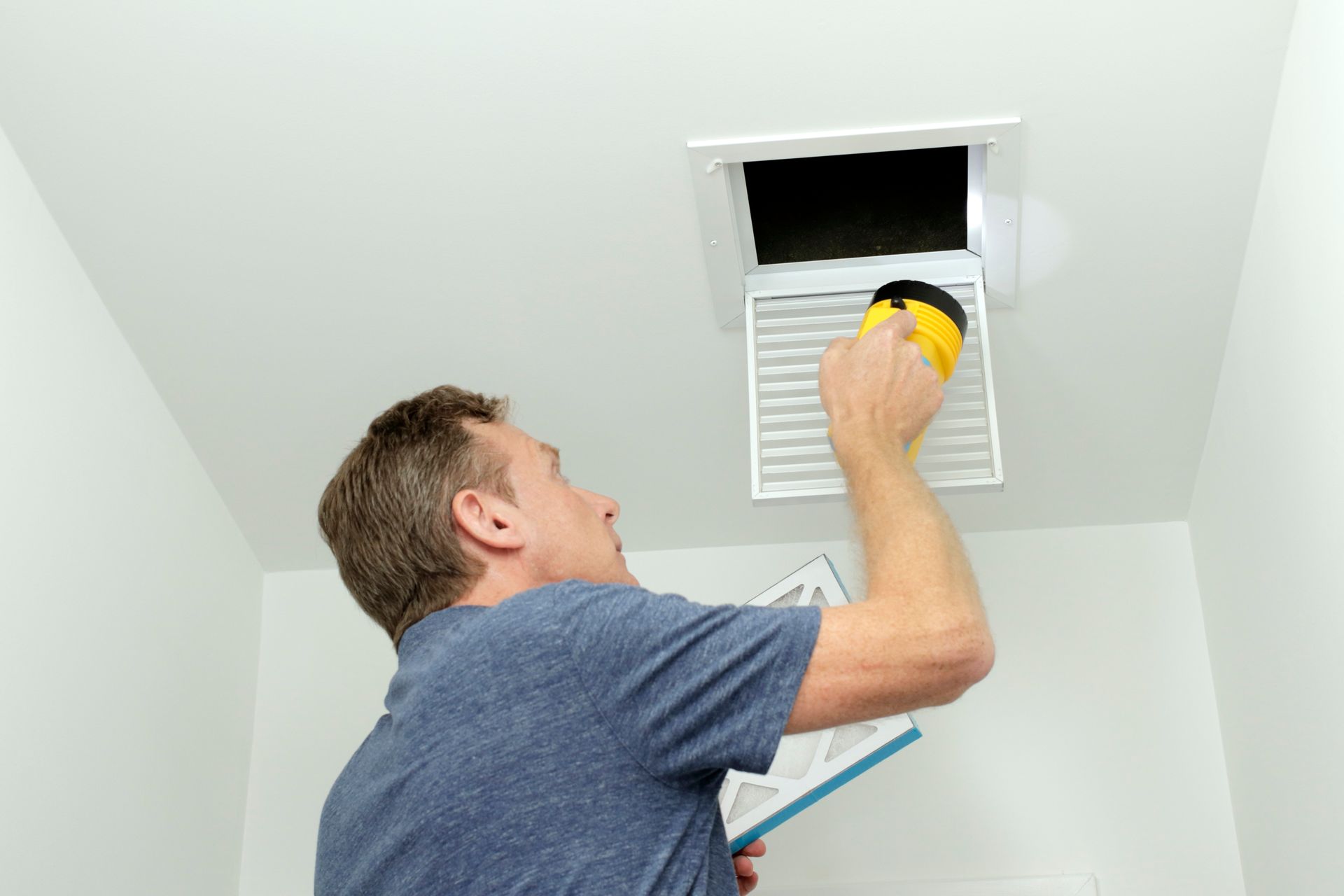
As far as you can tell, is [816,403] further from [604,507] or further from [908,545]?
[908,545]

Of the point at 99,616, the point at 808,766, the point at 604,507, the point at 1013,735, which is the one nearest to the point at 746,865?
the point at 808,766

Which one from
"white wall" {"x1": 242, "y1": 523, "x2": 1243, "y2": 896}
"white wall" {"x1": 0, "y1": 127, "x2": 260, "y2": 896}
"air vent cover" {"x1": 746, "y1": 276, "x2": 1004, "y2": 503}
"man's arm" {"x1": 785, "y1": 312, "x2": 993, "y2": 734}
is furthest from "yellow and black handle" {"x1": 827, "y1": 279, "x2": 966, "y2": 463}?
"white wall" {"x1": 0, "y1": 127, "x2": 260, "y2": 896}

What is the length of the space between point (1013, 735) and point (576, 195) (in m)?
1.26

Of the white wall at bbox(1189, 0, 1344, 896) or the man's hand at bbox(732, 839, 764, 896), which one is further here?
the man's hand at bbox(732, 839, 764, 896)

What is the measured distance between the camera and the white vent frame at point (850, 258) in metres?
1.72

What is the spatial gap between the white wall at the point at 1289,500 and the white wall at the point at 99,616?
5.87ft

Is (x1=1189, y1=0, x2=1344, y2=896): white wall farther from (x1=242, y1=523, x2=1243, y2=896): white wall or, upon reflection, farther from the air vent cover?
the air vent cover

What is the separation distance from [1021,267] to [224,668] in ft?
5.32

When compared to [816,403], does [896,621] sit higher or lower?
lower

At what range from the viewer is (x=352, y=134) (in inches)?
69.0

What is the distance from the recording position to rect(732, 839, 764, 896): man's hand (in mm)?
1639

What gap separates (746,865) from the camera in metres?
1.64

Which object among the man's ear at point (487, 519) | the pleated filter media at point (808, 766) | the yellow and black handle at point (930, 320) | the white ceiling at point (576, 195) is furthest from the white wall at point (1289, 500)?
the man's ear at point (487, 519)

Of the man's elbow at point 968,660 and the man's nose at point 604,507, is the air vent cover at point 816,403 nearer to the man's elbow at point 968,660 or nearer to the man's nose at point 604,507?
the man's nose at point 604,507
